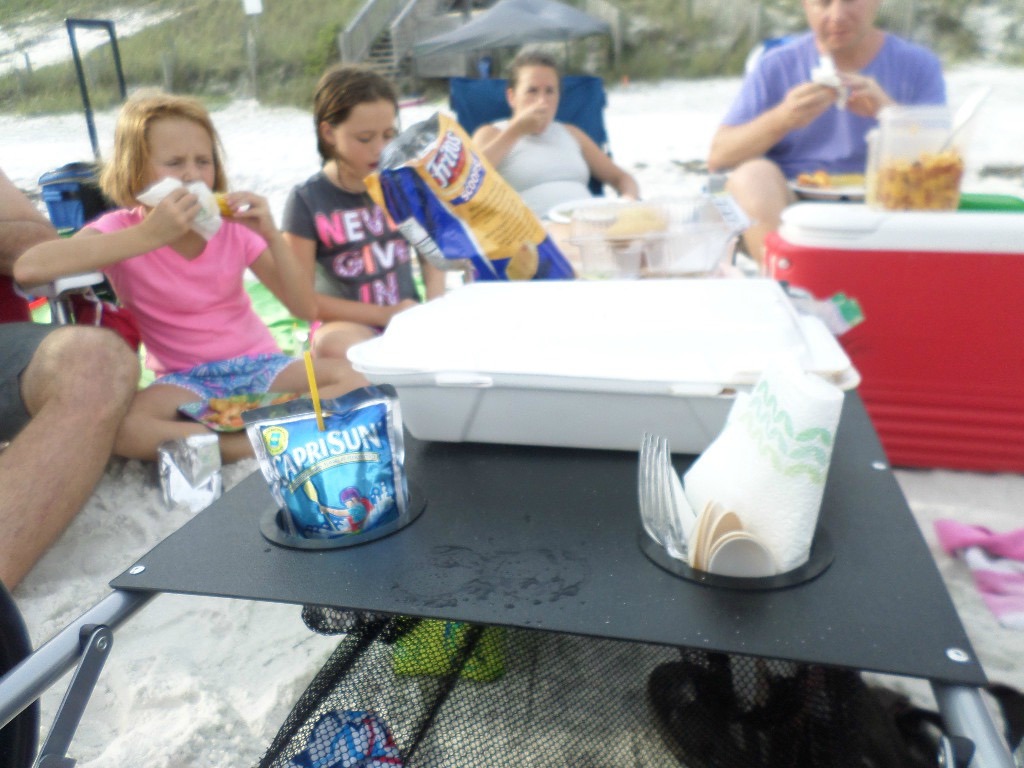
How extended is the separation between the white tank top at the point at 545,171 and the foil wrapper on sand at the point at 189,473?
1677mm

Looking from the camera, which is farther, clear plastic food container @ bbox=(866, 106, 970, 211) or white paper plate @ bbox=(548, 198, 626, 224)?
white paper plate @ bbox=(548, 198, 626, 224)

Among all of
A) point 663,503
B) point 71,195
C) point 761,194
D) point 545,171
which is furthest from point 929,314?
point 71,195

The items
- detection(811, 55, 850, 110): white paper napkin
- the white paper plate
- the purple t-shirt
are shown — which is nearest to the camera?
the white paper plate

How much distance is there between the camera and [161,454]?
1.68 meters

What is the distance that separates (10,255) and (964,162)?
2.13 metres

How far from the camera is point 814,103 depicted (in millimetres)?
1996

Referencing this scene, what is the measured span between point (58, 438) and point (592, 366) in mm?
1184

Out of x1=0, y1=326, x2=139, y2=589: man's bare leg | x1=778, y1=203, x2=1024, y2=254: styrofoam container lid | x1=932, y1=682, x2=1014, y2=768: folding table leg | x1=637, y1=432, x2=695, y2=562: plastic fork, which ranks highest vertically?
x1=778, y1=203, x2=1024, y2=254: styrofoam container lid

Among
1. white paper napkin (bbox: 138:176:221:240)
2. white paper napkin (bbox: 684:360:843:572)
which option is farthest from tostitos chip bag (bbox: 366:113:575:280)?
white paper napkin (bbox: 684:360:843:572)

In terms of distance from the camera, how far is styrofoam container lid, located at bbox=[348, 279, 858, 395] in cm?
78

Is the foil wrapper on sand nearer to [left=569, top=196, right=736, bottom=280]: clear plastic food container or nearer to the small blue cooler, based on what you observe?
[left=569, top=196, right=736, bottom=280]: clear plastic food container

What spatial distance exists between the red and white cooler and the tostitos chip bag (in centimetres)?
70

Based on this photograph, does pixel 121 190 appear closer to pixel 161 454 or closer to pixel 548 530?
pixel 161 454

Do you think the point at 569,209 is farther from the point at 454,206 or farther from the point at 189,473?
the point at 189,473
